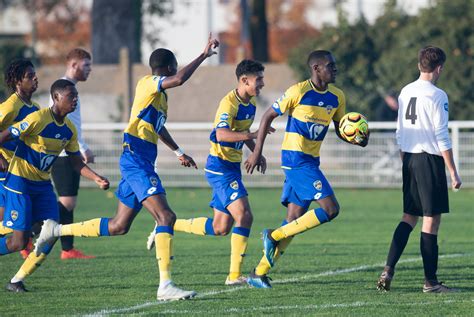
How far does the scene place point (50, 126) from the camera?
9.92 meters

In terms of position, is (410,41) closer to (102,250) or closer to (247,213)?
(102,250)

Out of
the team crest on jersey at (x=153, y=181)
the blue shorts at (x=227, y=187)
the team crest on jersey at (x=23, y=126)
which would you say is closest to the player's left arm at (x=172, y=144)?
the blue shorts at (x=227, y=187)

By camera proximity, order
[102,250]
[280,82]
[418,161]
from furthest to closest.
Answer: [280,82] < [102,250] < [418,161]

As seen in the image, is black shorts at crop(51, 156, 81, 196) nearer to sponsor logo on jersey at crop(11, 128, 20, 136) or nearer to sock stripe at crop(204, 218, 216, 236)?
sock stripe at crop(204, 218, 216, 236)

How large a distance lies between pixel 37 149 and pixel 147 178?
1061 mm

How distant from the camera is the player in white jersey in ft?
32.1

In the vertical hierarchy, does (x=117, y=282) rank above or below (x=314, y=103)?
below

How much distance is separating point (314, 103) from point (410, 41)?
51.4ft

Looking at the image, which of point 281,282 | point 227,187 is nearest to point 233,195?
point 227,187

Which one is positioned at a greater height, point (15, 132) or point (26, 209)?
point (15, 132)

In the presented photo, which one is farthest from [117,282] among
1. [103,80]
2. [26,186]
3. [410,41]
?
[103,80]

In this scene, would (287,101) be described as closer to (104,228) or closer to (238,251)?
(238,251)

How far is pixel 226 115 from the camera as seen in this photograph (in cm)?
1053

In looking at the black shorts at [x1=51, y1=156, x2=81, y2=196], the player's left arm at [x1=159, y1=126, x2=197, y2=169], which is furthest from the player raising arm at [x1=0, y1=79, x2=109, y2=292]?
the black shorts at [x1=51, y1=156, x2=81, y2=196]
